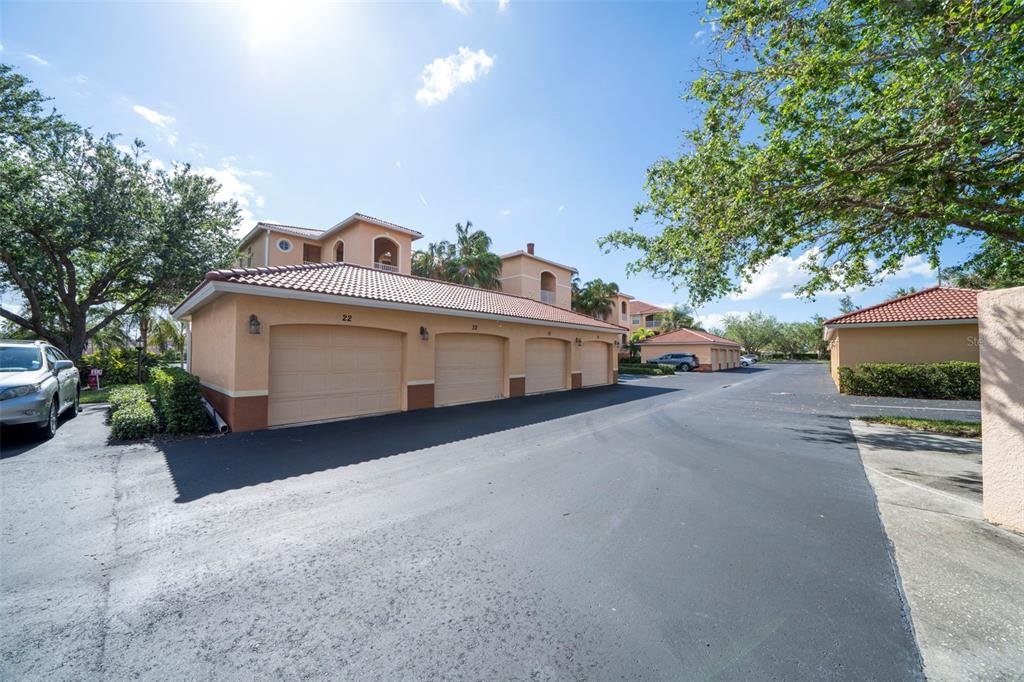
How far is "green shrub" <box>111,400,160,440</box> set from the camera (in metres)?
7.42

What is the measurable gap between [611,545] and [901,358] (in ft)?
65.2

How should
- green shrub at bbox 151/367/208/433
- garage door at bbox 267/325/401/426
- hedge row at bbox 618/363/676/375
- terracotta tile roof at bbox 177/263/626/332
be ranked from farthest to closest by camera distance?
hedge row at bbox 618/363/676/375
garage door at bbox 267/325/401/426
terracotta tile roof at bbox 177/263/626/332
green shrub at bbox 151/367/208/433

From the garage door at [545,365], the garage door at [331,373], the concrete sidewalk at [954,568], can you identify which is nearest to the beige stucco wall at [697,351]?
the garage door at [545,365]

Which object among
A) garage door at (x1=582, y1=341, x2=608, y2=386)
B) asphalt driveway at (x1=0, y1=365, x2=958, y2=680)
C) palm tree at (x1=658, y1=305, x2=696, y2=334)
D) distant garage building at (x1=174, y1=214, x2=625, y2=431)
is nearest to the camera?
asphalt driveway at (x1=0, y1=365, x2=958, y2=680)

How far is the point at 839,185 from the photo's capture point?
651cm

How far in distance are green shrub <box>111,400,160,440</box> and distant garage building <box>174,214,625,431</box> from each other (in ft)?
3.99

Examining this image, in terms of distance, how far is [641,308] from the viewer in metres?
55.3

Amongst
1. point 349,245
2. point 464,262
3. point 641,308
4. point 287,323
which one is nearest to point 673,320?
point 641,308

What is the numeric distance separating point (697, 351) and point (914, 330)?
60.0 ft

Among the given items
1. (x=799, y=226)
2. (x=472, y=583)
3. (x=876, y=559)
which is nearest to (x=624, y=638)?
(x=472, y=583)

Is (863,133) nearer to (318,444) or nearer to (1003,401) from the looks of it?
(1003,401)

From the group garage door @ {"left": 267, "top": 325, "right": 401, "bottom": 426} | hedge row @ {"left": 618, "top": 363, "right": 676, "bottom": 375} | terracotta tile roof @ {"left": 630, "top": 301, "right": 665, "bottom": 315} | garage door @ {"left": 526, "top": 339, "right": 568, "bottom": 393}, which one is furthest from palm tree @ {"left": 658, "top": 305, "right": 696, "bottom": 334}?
garage door @ {"left": 267, "top": 325, "right": 401, "bottom": 426}

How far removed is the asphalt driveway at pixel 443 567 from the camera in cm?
233

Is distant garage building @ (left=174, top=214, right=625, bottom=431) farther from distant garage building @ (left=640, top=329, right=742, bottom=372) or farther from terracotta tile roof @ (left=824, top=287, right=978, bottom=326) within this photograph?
distant garage building @ (left=640, top=329, right=742, bottom=372)
